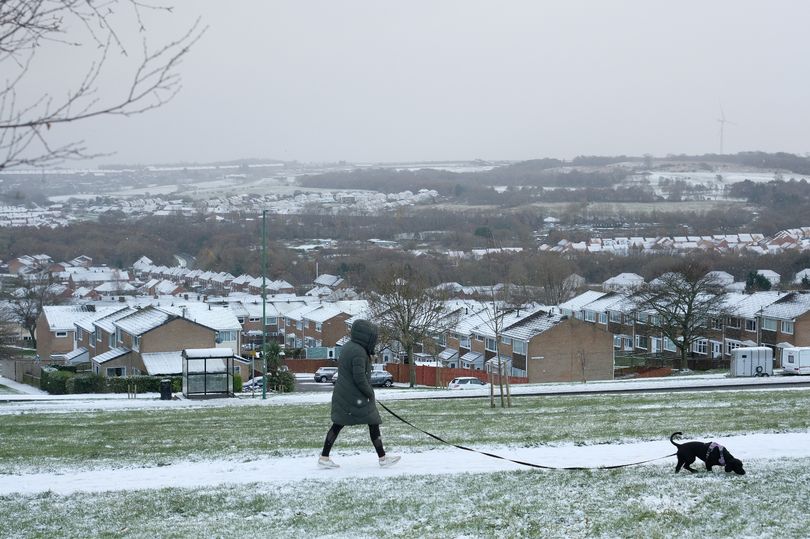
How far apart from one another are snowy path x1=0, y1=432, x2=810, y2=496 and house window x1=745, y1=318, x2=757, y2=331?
54497 mm

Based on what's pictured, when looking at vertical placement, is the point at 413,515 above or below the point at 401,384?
above

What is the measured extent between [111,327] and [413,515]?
1959 inches

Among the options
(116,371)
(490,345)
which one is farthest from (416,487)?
(490,345)

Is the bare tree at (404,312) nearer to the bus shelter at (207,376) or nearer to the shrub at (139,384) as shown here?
the shrub at (139,384)

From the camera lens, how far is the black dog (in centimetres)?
998

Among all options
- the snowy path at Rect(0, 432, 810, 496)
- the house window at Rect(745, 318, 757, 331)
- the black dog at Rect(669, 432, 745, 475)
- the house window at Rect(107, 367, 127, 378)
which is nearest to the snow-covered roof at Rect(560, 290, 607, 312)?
the house window at Rect(745, 318, 757, 331)

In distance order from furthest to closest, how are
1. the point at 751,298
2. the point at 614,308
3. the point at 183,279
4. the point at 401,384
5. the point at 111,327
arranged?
the point at 183,279 → the point at 614,308 → the point at 751,298 → the point at 111,327 → the point at 401,384

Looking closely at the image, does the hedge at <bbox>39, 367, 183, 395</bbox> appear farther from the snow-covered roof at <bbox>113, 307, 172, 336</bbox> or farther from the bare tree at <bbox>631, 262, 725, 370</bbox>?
the bare tree at <bbox>631, 262, 725, 370</bbox>

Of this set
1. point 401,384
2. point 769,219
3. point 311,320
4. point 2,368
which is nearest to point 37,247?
point 311,320

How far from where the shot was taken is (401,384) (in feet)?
166

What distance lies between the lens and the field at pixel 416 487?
27.6 feet

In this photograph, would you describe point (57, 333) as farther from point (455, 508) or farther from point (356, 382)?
point (455, 508)

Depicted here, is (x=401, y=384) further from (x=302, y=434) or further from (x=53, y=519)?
(x=53, y=519)

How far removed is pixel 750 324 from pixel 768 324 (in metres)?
1.81
